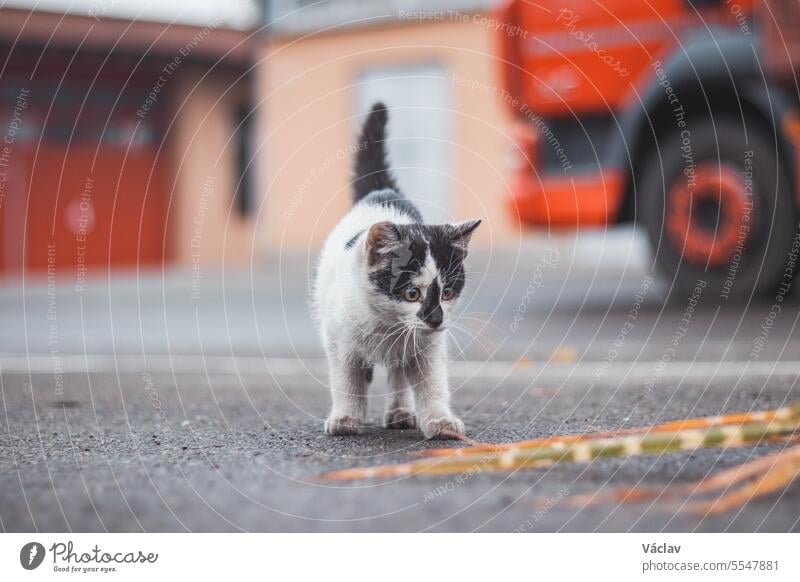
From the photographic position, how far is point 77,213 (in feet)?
41.4

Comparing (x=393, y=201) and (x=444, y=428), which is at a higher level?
(x=393, y=201)

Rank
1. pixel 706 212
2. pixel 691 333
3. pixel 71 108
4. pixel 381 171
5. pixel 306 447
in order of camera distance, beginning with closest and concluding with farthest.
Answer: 1. pixel 306 447
2. pixel 381 171
3. pixel 691 333
4. pixel 706 212
5. pixel 71 108

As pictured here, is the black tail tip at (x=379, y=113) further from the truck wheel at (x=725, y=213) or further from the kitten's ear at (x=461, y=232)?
the truck wheel at (x=725, y=213)

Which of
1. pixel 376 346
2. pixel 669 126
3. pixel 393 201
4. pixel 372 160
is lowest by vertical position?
pixel 376 346

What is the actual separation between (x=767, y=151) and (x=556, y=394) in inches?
91.7

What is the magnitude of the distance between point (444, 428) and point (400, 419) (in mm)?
255

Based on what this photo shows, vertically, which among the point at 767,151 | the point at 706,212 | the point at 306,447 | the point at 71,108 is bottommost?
the point at 306,447

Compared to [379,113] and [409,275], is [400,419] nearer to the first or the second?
[409,275]

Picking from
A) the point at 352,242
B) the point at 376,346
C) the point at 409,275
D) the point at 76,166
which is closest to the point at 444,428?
the point at 376,346

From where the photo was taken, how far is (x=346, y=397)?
2363mm

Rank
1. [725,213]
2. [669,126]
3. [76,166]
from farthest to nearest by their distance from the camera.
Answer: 1. [76,166]
2. [669,126]
3. [725,213]
